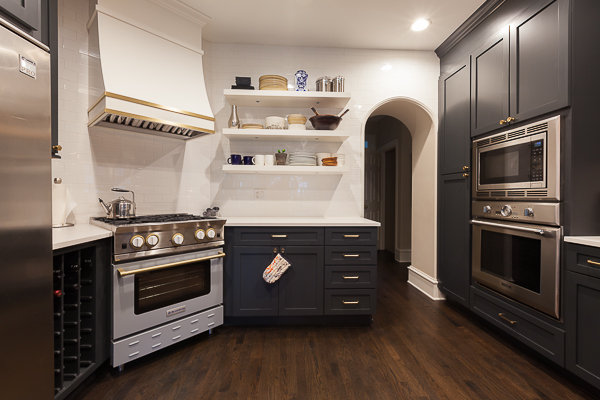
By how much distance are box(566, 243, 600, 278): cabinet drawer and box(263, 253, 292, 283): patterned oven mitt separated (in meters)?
1.92

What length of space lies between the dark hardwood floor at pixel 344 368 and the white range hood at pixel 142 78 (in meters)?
1.76

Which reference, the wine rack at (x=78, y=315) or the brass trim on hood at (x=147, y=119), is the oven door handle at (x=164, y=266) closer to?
the wine rack at (x=78, y=315)

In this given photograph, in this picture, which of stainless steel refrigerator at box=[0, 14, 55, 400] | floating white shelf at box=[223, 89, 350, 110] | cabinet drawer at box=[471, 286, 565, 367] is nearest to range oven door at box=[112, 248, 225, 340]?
stainless steel refrigerator at box=[0, 14, 55, 400]

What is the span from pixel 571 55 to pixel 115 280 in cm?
320

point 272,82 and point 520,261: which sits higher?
point 272,82

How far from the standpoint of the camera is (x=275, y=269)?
2439mm

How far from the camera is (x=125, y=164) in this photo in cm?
256

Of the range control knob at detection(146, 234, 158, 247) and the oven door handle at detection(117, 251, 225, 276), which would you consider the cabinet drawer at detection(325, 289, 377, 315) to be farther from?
the range control knob at detection(146, 234, 158, 247)

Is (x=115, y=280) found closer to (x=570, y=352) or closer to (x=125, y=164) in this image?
(x=125, y=164)

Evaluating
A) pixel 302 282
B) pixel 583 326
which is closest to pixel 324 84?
pixel 302 282

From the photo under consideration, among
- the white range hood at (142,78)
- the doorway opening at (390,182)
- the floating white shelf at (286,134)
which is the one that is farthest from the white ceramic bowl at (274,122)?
the doorway opening at (390,182)

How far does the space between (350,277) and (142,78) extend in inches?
92.4

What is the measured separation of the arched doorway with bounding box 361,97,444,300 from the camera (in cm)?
328

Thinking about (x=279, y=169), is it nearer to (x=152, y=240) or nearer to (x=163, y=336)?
(x=152, y=240)
